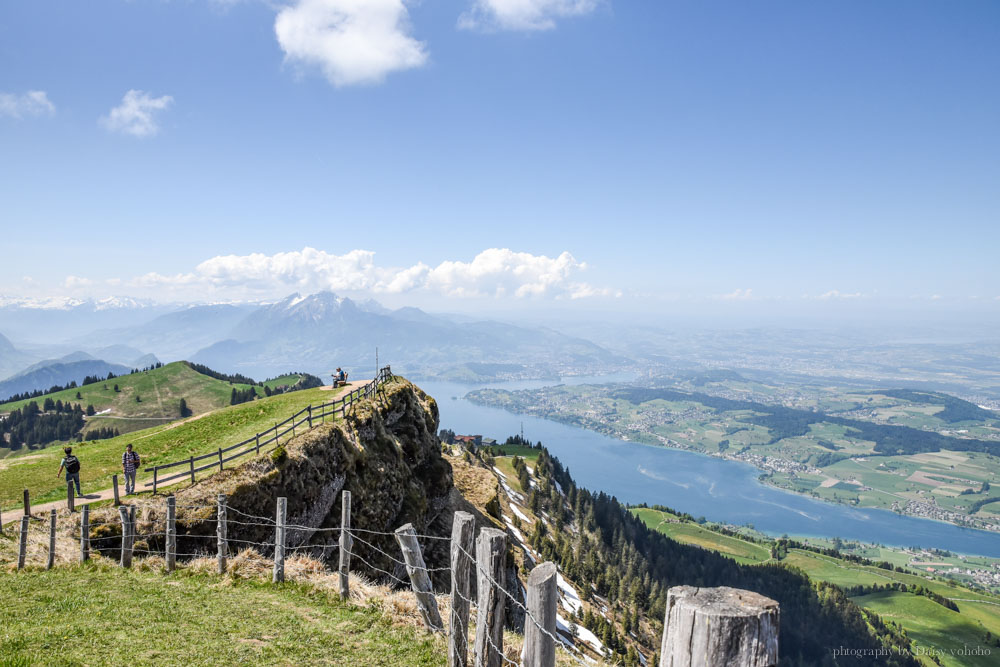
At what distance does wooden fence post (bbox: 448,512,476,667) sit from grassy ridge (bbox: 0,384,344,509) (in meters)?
24.5

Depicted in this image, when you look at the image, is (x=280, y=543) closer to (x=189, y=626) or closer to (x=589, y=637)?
(x=189, y=626)

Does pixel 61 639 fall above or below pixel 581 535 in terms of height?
above

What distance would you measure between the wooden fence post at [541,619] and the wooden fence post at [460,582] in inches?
90.0

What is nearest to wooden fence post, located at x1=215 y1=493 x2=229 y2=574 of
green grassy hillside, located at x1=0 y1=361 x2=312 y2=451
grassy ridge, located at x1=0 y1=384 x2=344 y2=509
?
grassy ridge, located at x1=0 y1=384 x2=344 y2=509

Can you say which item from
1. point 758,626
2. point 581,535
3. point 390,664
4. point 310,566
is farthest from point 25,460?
point 581,535

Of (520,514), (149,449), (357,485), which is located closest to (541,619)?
(357,485)

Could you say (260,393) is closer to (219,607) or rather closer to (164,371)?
(164,371)

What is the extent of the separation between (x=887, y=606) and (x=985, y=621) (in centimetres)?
2152

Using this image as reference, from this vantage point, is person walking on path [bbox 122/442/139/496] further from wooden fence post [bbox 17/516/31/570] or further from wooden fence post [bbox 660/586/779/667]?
wooden fence post [bbox 660/586/779/667]

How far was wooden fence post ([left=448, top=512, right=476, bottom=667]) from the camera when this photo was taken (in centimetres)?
719

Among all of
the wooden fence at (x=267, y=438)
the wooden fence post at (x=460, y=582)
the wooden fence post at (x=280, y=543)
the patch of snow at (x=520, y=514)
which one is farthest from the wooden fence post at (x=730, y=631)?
the patch of snow at (x=520, y=514)

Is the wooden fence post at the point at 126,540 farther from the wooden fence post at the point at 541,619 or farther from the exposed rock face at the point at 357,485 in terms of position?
the wooden fence post at the point at 541,619

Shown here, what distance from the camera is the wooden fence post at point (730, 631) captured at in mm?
2600

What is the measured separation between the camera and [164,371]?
6422 inches
